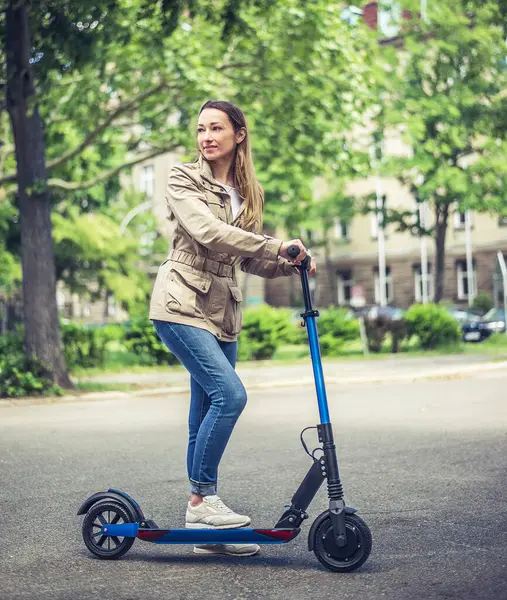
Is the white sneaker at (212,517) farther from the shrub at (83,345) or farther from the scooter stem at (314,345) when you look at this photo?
the shrub at (83,345)

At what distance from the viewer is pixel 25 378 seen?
14172 millimetres

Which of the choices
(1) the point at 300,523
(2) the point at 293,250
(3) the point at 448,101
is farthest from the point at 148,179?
(1) the point at 300,523

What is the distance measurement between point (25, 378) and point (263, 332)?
10.7 metres

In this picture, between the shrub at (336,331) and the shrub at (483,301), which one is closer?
the shrub at (336,331)

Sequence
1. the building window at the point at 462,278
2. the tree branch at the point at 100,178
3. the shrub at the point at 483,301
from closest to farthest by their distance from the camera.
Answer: the tree branch at the point at 100,178
the shrub at the point at 483,301
the building window at the point at 462,278

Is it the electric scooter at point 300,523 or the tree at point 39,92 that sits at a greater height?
the tree at point 39,92

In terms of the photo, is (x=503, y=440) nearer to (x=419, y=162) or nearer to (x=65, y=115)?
(x=65, y=115)

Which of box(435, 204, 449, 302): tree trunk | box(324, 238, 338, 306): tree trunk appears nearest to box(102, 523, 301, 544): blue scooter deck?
box(435, 204, 449, 302): tree trunk

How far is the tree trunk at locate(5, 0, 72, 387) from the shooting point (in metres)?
14.6

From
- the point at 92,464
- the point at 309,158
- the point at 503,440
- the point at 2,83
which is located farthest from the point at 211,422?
the point at 309,158

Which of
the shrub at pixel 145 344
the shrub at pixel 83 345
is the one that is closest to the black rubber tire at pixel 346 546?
the shrub at pixel 83 345

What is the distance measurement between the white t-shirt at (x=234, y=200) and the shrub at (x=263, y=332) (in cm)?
1926

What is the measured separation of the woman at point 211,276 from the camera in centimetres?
448

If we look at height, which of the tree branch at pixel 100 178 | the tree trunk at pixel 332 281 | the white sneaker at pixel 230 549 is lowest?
the white sneaker at pixel 230 549
